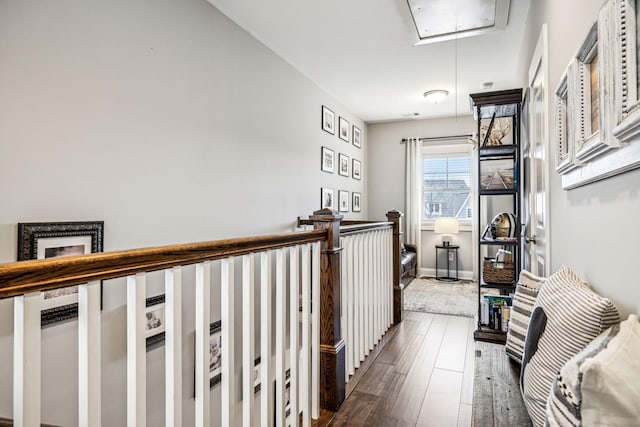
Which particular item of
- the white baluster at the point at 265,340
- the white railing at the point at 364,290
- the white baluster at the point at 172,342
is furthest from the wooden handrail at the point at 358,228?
the white baluster at the point at 172,342

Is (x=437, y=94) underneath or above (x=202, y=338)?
above

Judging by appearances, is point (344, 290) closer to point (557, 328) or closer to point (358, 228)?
point (358, 228)

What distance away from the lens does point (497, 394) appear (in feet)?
5.88

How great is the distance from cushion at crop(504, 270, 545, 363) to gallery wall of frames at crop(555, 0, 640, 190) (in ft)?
2.26

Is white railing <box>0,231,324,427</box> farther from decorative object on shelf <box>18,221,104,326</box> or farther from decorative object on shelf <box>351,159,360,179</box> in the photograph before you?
decorative object on shelf <box>351,159,360,179</box>

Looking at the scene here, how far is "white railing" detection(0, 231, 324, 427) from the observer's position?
28.2 inches

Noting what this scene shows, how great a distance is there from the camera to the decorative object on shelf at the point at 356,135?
6152 millimetres

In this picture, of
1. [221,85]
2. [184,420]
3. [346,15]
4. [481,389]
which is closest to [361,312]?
[481,389]

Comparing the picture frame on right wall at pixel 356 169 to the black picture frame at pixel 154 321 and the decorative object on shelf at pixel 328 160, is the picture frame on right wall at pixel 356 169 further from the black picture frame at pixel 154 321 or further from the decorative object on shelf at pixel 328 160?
the black picture frame at pixel 154 321

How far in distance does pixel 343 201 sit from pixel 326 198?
70cm

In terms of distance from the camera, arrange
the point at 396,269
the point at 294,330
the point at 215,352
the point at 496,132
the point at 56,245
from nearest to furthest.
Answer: the point at 294,330, the point at 56,245, the point at 215,352, the point at 496,132, the point at 396,269

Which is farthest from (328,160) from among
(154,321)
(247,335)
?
(247,335)

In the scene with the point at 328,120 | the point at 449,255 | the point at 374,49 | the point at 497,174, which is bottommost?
the point at 449,255

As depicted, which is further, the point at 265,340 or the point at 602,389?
the point at 265,340
